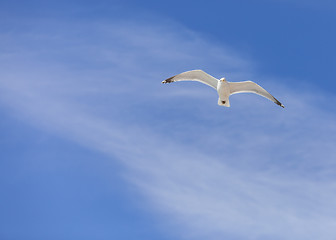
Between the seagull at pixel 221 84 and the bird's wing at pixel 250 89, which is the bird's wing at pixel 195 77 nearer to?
the seagull at pixel 221 84

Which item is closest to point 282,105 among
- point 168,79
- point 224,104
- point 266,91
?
point 266,91

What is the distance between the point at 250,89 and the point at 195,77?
4484 mm

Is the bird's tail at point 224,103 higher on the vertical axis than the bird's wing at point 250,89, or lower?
lower

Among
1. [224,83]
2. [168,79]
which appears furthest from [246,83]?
[168,79]

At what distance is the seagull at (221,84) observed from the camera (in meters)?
41.1

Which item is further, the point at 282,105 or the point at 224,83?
the point at 282,105

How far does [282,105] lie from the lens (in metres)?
43.8

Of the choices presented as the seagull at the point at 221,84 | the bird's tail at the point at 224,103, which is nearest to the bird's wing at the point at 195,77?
the seagull at the point at 221,84

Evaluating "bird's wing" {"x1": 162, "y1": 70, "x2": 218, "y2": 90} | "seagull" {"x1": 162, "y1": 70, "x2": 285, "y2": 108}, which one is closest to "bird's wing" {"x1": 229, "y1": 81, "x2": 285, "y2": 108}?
"seagull" {"x1": 162, "y1": 70, "x2": 285, "y2": 108}

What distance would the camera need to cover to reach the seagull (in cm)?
4106

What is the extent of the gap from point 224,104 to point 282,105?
540 cm

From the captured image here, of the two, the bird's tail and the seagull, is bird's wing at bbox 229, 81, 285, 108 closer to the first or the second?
the seagull

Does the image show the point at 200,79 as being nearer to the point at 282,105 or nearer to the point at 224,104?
the point at 224,104

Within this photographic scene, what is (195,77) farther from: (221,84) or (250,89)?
(250,89)
